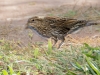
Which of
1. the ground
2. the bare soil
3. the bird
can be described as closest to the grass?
the ground

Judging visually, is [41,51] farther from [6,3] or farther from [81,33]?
[6,3]

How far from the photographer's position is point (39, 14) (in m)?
9.98

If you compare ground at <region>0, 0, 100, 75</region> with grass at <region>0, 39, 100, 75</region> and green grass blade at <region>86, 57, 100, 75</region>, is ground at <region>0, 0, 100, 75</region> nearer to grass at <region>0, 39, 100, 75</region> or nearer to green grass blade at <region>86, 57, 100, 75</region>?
grass at <region>0, 39, 100, 75</region>

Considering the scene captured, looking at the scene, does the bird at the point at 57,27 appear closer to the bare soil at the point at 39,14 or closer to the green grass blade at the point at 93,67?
the bare soil at the point at 39,14

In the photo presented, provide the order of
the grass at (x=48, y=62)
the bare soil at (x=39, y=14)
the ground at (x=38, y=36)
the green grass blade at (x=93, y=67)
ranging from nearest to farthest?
the green grass blade at (x=93, y=67) < the grass at (x=48, y=62) < the ground at (x=38, y=36) < the bare soil at (x=39, y=14)

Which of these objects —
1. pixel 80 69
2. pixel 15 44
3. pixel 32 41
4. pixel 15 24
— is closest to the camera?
pixel 80 69

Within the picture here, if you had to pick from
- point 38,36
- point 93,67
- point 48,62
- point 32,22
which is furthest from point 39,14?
point 93,67

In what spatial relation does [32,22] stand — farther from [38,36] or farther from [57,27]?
[38,36]

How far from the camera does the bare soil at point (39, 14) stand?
8.30m

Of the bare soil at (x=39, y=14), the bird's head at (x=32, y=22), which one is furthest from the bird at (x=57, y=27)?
the bare soil at (x=39, y=14)


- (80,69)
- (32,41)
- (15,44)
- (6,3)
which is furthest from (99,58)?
(6,3)

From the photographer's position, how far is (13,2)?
11266 mm

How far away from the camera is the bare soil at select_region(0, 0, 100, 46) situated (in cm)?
830

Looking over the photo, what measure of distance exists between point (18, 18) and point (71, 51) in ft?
12.4
